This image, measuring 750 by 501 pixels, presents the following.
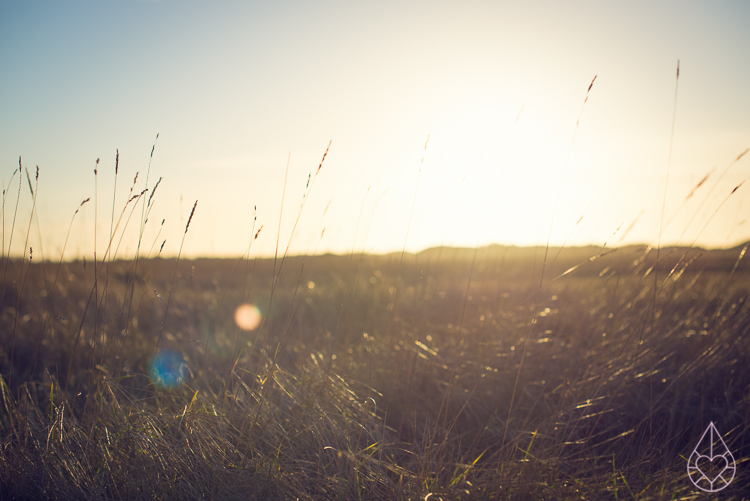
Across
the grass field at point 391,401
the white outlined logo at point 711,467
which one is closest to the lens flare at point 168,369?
the grass field at point 391,401

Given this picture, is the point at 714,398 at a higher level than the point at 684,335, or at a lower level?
lower

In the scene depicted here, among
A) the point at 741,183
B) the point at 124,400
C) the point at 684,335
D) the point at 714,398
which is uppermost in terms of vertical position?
the point at 741,183

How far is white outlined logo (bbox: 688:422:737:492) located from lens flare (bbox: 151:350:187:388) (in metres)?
2.51

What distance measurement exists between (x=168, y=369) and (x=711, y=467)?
3127mm

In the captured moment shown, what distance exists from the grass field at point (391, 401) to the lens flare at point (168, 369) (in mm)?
22

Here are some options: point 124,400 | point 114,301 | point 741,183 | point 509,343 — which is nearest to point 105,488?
point 124,400

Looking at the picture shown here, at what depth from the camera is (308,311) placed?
4.40 metres

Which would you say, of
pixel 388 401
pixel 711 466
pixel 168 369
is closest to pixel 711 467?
pixel 711 466

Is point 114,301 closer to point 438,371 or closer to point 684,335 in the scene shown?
point 438,371

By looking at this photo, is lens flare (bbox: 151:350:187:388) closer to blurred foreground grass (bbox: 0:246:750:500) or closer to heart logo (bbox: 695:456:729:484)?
blurred foreground grass (bbox: 0:246:750:500)

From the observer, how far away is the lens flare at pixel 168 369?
7.93 feet

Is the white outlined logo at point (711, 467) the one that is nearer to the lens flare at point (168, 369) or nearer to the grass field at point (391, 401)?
the grass field at point (391, 401)

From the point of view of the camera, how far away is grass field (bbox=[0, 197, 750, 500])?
1.41 meters

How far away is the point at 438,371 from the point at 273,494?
145cm
